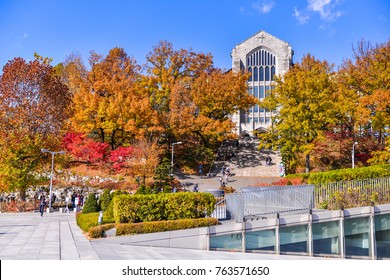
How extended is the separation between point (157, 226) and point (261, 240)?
4747 millimetres

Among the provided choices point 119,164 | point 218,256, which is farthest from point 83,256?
point 119,164

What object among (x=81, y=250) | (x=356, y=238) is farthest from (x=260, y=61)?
Answer: (x=81, y=250)

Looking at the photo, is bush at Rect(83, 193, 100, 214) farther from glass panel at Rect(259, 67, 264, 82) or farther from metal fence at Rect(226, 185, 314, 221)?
glass panel at Rect(259, 67, 264, 82)

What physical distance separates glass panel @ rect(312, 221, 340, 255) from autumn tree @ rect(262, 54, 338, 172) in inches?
814

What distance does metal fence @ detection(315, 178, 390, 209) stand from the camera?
21453 millimetres

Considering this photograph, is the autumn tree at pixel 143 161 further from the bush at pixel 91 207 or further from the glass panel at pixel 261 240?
the glass panel at pixel 261 240

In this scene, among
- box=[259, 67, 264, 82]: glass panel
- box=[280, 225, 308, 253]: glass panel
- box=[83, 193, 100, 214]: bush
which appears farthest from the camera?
box=[259, 67, 264, 82]: glass panel

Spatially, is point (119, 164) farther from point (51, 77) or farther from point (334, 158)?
point (334, 158)

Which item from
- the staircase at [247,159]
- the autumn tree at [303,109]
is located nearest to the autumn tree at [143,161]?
the staircase at [247,159]

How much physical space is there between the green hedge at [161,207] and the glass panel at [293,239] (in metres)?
3.87

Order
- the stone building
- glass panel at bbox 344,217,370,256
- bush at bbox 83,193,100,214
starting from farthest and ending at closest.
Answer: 1. the stone building
2. bush at bbox 83,193,100,214
3. glass panel at bbox 344,217,370,256

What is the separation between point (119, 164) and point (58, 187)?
6.65 m


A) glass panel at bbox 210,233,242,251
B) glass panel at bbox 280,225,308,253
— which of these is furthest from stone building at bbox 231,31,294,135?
glass panel at bbox 210,233,242,251

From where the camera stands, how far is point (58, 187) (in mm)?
41531
